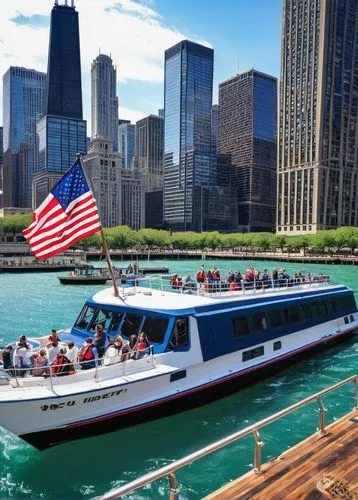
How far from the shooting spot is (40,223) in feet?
44.4

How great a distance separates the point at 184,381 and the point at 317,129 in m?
187

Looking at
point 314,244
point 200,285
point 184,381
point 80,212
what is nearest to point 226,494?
point 184,381

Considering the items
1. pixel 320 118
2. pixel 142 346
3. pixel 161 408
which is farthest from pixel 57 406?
pixel 320 118

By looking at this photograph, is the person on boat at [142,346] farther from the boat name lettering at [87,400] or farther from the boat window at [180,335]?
the boat name lettering at [87,400]

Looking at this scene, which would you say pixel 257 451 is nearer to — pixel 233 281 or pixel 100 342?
pixel 100 342

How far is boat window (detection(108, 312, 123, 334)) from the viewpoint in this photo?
15.0 m

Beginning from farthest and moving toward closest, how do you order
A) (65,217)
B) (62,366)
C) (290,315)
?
(290,315) < (65,217) < (62,366)

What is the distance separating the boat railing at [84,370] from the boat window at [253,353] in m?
4.09

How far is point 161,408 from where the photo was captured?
42.5 ft

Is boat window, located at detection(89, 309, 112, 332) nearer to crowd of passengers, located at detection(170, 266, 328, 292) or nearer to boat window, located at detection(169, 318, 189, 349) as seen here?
boat window, located at detection(169, 318, 189, 349)

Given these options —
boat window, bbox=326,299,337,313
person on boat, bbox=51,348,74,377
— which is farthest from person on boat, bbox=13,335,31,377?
boat window, bbox=326,299,337,313

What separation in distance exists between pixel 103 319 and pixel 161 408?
4.11m

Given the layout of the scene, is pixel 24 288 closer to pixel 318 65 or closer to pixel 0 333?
pixel 0 333

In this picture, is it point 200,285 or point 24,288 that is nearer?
point 200,285
